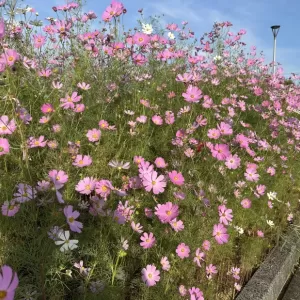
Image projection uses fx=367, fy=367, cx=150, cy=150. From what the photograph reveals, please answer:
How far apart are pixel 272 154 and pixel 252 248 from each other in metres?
1.19

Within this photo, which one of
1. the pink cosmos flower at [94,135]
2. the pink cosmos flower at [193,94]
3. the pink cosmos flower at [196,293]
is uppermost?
the pink cosmos flower at [193,94]

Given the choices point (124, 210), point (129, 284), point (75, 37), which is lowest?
point (129, 284)

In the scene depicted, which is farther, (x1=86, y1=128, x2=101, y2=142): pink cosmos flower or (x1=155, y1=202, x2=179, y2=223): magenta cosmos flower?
(x1=86, y1=128, x2=101, y2=142): pink cosmos flower

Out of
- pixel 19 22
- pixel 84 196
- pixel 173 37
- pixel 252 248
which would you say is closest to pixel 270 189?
pixel 252 248

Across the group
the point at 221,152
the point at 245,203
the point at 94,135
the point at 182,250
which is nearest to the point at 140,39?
the point at 94,135

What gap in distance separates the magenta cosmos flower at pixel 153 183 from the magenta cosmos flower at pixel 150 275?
1.09 ft

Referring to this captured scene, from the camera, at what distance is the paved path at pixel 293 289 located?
2.38 meters

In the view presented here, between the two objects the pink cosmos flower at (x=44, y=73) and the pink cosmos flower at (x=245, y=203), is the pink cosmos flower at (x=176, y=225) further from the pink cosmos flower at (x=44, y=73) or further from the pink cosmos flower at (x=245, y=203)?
the pink cosmos flower at (x=44, y=73)

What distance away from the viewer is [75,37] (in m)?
3.17

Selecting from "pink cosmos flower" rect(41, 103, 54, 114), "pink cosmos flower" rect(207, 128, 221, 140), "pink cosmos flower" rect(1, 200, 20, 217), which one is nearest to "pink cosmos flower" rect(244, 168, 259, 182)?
"pink cosmos flower" rect(207, 128, 221, 140)

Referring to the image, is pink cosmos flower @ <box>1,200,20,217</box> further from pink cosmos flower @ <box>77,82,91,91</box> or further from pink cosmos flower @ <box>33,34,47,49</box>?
pink cosmos flower @ <box>33,34,47,49</box>

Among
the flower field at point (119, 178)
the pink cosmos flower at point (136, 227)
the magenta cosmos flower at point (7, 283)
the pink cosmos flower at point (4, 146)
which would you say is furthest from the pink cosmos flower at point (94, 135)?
the magenta cosmos flower at point (7, 283)

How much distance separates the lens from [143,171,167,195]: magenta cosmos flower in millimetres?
1674

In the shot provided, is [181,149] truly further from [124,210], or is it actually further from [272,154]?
[272,154]
